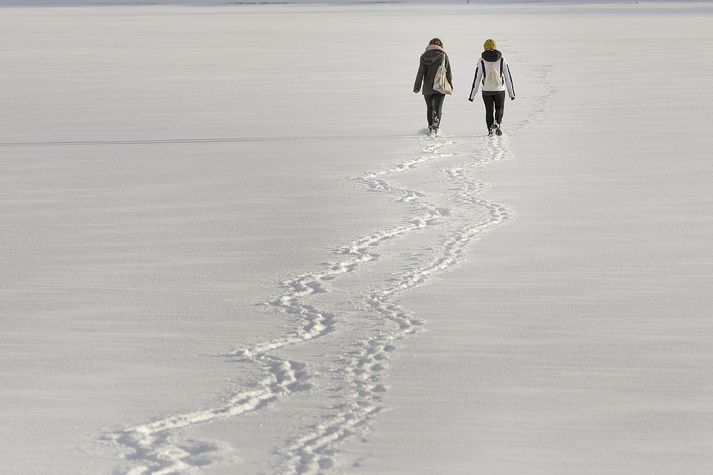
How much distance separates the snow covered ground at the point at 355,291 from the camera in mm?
5988

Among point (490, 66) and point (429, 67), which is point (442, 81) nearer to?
point (429, 67)

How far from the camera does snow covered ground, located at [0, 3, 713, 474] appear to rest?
19.6ft

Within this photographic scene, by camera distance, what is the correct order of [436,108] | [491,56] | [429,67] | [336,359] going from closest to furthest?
[336,359] → [491,56] → [436,108] → [429,67]

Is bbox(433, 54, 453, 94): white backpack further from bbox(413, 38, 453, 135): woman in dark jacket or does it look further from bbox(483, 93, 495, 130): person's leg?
bbox(483, 93, 495, 130): person's leg

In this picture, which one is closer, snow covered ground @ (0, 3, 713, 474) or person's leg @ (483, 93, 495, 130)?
snow covered ground @ (0, 3, 713, 474)

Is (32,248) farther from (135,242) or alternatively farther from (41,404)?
(41,404)

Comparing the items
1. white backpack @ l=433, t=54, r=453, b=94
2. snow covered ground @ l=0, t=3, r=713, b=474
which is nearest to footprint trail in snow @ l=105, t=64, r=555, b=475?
snow covered ground @ l=0, t=3, r=713, b=474

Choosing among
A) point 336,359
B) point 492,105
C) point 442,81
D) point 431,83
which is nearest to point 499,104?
point 492,105

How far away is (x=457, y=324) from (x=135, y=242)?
→ 3432 millimetres

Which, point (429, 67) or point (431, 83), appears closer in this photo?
point (431, 83)

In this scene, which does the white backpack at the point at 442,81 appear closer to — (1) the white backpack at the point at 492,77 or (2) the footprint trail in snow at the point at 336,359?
(1) the white backpack at the point at 492,77

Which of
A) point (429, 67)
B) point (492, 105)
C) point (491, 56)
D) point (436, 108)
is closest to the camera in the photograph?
point (491, 56)

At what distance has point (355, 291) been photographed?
29.4 ft

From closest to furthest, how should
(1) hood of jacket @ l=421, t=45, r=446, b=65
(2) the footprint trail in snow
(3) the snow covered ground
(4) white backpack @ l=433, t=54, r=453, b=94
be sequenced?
(2) the footprint trail in snow
(3) the snow covered ground
(4) white backpack @ l=433, t=54, r=453, b=94
(1) hood of jacket @ l=421, t=45, r=446, b=65
